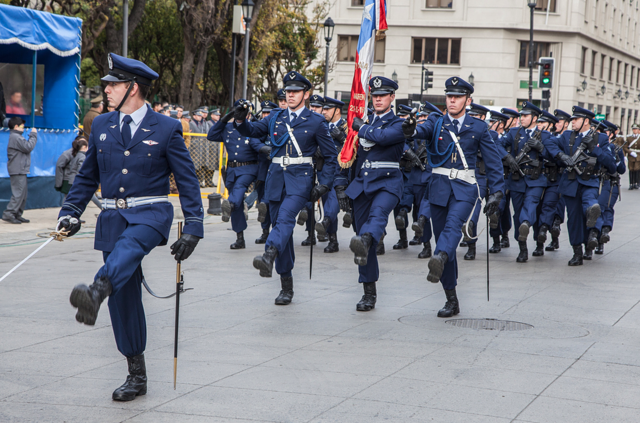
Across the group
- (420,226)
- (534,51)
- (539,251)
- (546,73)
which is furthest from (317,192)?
(534,51)

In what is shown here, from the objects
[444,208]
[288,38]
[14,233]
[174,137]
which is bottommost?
[14,233]

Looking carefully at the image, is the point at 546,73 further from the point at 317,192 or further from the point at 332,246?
the point at 317,192

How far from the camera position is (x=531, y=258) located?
39.0 feet

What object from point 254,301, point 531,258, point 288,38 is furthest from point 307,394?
point 288,38

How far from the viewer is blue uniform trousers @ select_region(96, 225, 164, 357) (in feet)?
Result: 15.7

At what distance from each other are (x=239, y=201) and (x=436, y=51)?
41.9 metres

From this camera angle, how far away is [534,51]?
170 feet

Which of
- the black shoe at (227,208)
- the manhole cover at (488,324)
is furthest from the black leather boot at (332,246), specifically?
the manhole cover at (488,324)

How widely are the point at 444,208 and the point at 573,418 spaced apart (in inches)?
130

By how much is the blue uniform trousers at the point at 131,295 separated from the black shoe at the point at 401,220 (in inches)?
286

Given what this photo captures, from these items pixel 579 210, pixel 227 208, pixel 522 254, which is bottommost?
pixel 522 254

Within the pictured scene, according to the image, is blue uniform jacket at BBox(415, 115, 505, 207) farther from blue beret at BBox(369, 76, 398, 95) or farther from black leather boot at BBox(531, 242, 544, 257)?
black leather boot at BBox(531, 242, 544, 257)

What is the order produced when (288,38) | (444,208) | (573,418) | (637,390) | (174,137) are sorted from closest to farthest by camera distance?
(573,418), (174,137), (637,390), (444,208), (288,38)

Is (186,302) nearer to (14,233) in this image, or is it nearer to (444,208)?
(444,208)
